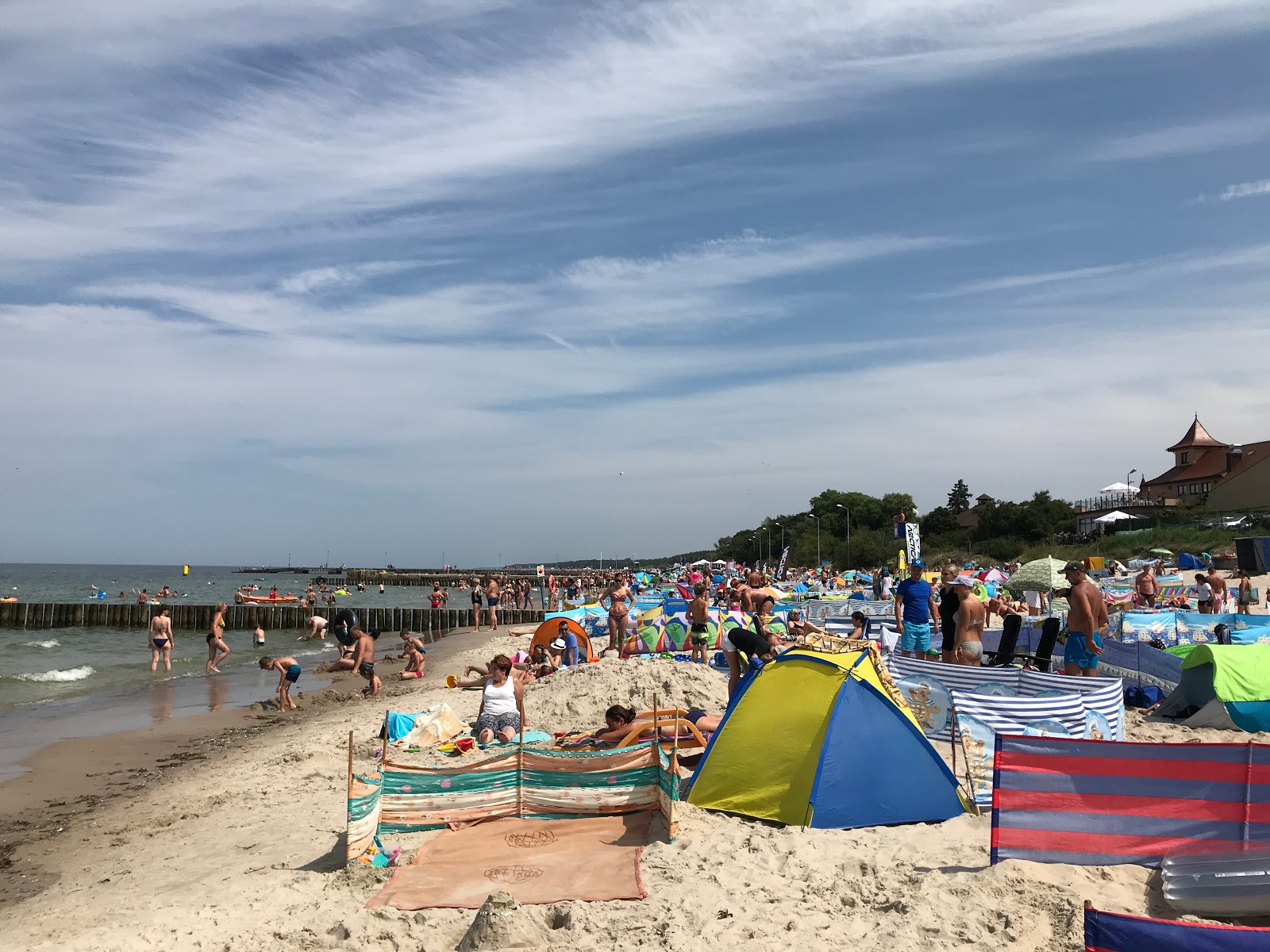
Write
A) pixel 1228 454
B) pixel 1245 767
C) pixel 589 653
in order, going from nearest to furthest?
pixel 1245 767 < pixel 589 653 < pixel 1228 454

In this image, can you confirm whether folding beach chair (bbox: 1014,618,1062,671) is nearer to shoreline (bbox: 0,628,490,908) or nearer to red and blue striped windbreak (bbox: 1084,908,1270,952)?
red and blue striped windbreak (bbox: 1084,908,1270,952)

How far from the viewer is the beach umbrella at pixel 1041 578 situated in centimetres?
2319

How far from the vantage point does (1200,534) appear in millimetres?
42094

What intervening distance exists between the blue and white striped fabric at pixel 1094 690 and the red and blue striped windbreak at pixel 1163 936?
13.9ft

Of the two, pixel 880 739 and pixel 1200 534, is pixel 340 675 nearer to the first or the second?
pixel 880 739

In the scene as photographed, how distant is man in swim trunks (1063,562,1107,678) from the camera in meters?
9.36

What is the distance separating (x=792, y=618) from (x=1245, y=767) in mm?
12234

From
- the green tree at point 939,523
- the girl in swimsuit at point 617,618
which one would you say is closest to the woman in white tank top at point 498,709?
the girl in swimsuit at point 617,618

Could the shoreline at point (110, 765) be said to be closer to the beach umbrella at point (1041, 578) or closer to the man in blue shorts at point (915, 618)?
the man in blue shorts at point (915, 618)

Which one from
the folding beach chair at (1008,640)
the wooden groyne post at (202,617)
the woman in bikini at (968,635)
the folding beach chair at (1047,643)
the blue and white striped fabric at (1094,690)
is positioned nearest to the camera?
the blue and white striped fabric at (1094,690)

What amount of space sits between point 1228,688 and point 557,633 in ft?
33.9

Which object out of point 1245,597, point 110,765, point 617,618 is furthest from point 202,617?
point 1245,597

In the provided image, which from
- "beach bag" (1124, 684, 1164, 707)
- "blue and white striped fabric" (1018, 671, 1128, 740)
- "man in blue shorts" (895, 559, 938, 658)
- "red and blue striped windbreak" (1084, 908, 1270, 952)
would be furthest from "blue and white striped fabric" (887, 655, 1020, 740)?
"red and blue striped windbreak" (1084, 908, 1270, 952)

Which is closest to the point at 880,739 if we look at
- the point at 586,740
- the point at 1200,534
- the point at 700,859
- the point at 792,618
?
the point at 700,859
